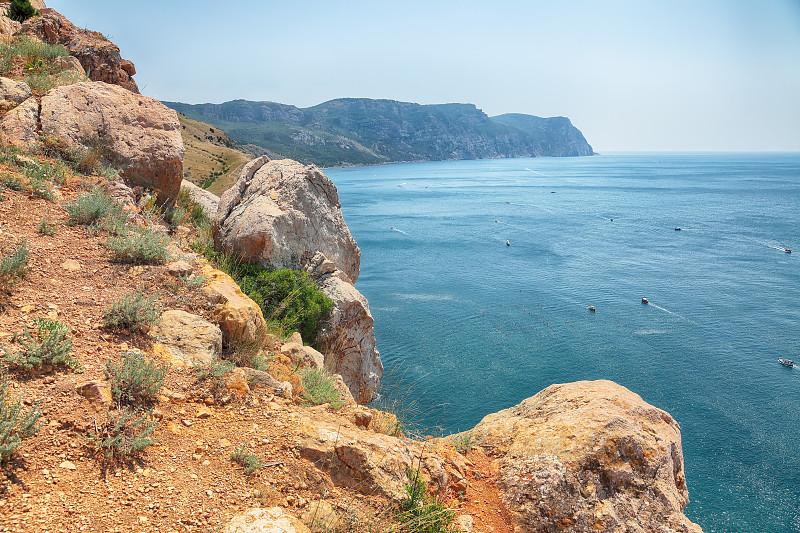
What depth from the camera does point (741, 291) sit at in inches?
1852

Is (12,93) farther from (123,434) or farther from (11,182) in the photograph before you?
(123,434)

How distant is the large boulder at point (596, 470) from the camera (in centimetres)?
622

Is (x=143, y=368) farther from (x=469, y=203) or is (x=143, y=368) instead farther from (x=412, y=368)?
(x=469, y=203)

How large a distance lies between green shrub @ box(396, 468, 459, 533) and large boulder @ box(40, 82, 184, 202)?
33.6ft

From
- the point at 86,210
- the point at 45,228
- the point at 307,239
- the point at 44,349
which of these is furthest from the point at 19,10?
the point at 44,349

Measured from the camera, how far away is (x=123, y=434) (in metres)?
4.46

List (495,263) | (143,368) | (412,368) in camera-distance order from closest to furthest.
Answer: (143,368) → (412,368) → (495,263)

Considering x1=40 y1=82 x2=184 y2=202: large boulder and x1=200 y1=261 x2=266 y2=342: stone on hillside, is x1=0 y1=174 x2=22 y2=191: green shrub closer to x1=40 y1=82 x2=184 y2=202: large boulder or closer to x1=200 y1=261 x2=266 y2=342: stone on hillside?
x1=40 y1=82 x2=184 y2=202: large boulder

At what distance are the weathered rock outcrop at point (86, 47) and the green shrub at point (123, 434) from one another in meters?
14.2

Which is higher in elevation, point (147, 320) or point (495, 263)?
point (147, 320)

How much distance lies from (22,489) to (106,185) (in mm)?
7702

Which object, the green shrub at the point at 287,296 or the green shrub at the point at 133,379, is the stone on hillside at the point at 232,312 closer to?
the green shrub at the point at 133,379

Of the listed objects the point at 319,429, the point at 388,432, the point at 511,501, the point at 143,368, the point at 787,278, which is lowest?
the point at 787,278

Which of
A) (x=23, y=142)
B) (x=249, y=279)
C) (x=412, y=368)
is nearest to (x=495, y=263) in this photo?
(x=412, y=368)
